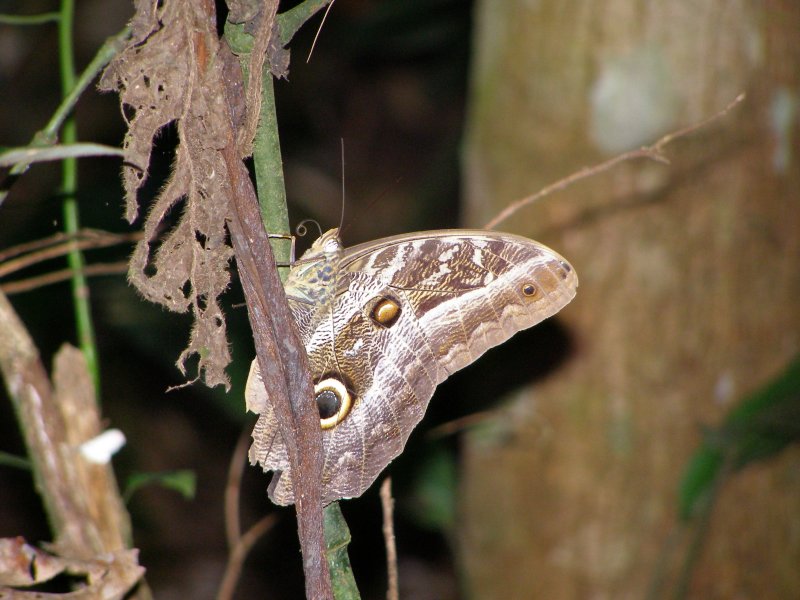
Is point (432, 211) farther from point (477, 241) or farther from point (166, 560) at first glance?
point (477, 241)

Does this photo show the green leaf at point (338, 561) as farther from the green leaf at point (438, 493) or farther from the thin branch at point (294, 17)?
the green leaf at point (438, 493)

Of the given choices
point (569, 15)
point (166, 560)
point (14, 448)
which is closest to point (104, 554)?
point (569, 15)

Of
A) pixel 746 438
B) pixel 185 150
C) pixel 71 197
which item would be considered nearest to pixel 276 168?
pixel 185 150

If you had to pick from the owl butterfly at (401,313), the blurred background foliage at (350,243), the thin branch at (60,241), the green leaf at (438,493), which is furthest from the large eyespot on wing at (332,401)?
the green leaf at (438,493)

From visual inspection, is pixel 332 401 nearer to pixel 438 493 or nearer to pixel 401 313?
pixel 401 313

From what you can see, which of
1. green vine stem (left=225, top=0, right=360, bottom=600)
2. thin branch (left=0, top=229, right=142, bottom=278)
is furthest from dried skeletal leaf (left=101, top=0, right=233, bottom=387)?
thin branch (left=0, top=229, right=142, bottom=278)

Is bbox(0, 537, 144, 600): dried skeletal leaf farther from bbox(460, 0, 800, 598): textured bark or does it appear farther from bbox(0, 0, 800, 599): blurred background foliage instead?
bbox(460, 0, 800, 598): textured bark

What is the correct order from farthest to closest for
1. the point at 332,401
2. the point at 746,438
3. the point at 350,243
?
the point at 350,243 < the point at 746,438 < the point at 332,401
